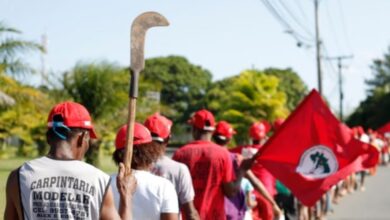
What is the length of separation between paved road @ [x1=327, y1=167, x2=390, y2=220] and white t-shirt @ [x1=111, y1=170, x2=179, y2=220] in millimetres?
9637

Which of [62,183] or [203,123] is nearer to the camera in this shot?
[62,183]

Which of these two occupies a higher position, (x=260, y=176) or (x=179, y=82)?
(x=260, y=176)

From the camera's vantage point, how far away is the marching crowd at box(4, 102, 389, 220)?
11.1 feet

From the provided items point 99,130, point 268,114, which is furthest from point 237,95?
point 99,130

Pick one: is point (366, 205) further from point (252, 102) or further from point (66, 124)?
point (252, 102)

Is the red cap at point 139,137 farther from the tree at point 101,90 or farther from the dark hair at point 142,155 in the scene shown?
the tree at point 101,90

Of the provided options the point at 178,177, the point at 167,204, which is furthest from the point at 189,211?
the point at 167,204

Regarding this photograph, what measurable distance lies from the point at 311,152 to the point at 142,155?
14.6ft

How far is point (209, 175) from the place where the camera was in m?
5.75

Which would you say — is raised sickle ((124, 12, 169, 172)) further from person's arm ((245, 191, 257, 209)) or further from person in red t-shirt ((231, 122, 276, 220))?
person in red t-shirt ((231, 122, 276, 220))

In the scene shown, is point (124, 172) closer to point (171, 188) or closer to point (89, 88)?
point (171, 188)

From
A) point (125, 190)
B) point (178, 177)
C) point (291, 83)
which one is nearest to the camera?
point (125, 190)

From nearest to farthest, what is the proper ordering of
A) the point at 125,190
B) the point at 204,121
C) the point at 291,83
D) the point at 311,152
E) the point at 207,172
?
the point at 125,190
the point at 207,172
the point at 204,121
the point at 311,152
the point at 291,83

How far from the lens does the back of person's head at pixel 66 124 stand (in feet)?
11.5
